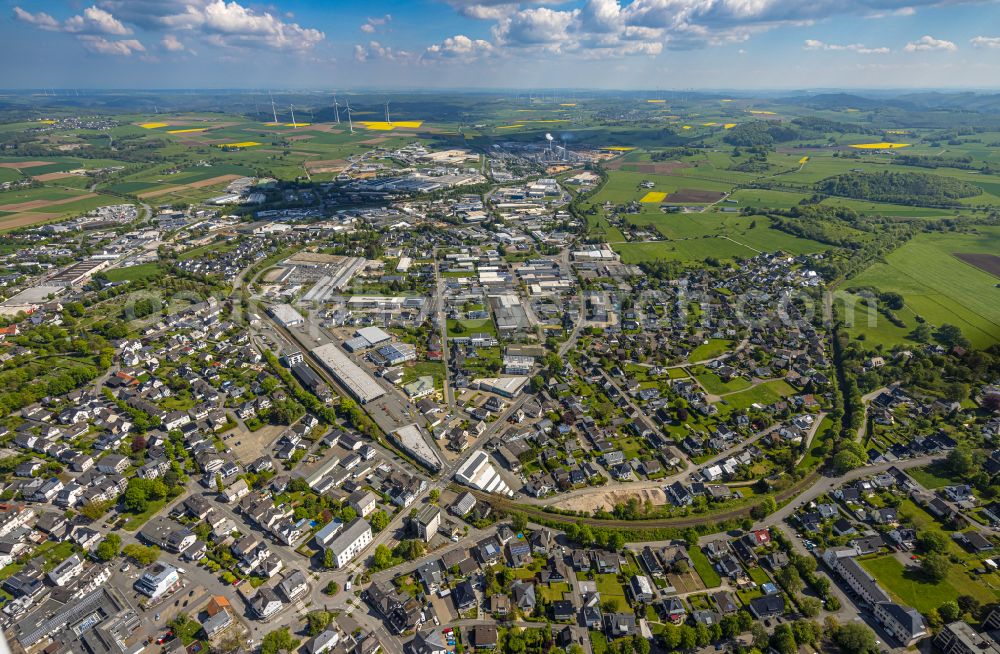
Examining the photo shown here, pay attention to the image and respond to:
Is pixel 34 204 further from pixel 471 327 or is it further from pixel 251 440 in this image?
pixel 471 327

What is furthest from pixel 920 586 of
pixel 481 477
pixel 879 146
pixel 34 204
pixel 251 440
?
pixel 879 146

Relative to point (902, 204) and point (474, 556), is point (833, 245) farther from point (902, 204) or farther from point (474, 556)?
point (474, 556)

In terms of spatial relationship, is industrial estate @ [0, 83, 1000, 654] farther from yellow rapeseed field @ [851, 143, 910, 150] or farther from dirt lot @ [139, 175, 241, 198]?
yellow rapeseed field @ [851, 143, 910, 150]

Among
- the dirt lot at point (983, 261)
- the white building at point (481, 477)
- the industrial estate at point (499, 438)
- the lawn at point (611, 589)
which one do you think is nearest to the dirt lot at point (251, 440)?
the industrial estate at point (499, 438)

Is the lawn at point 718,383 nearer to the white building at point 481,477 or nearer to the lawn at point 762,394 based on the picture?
the lawn at point 762,394

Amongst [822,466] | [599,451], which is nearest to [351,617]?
[599,451]

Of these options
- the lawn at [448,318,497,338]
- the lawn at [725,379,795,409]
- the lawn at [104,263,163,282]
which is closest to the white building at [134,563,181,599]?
the lawn at [448,318,497,338]
